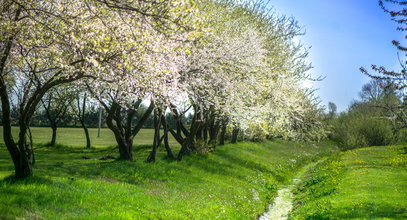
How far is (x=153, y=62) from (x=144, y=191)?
5546mm

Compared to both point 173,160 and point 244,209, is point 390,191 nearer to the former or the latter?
point 244,209

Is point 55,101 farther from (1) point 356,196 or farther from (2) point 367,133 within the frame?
(2) point 367,133

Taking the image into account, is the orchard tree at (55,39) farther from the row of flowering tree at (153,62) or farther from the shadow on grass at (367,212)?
the shadow on grass at (367,212)

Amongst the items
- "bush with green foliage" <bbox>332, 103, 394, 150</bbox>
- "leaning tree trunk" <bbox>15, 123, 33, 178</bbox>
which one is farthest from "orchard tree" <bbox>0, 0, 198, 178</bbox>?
"bush with green foliage" <bbox>332, 103, 394, 150</bbox>

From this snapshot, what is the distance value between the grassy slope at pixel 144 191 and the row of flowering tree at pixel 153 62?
2.01m

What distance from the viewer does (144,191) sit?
16.0 m

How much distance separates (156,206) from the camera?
13.7 meters

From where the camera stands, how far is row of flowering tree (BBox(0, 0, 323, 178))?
13.4 meters

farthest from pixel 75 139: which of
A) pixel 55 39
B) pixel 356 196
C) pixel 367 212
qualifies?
pixel 367 212

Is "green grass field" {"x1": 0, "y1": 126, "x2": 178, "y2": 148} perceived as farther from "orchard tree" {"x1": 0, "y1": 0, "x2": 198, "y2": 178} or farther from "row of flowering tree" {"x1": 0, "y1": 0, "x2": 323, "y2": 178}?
"orchard tree" {"x1": 0, "y1": 0, "x2": 198, "y2": 178}

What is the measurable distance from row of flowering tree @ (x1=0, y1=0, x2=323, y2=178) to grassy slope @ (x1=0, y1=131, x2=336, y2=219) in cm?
201

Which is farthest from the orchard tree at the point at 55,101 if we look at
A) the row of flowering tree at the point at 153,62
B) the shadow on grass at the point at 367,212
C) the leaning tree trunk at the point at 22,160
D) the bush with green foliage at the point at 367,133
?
the bush with green foliage at the point at 367,133

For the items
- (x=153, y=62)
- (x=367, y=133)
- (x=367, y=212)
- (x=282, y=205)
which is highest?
(x=153, y=62)

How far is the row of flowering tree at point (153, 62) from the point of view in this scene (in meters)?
13.4
